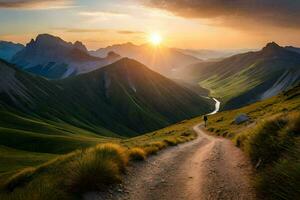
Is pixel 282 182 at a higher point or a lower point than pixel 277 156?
higher

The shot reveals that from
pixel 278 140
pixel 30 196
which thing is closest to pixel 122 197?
pixel 30 196

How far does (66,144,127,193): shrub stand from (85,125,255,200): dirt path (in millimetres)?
466

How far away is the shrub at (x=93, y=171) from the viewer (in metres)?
14.4

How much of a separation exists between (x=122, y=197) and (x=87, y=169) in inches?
71.0

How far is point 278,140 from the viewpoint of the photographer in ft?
54.0

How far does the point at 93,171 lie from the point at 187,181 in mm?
4798

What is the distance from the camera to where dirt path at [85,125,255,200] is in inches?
583

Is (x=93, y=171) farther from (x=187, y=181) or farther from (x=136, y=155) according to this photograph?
(x=136, y=155)

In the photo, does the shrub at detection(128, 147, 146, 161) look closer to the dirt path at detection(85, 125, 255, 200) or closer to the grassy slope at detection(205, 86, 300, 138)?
the dirt path at detection(85, 125, 255, 200)

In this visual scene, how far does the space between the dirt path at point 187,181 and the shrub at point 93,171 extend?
47cm

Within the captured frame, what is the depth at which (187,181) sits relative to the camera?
1748 centimetres

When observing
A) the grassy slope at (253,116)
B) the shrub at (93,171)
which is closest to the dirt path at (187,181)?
the shrub at (93,171)

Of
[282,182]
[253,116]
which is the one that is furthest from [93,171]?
[253,116]

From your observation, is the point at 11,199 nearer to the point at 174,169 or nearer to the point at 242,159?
the point at 174,169
